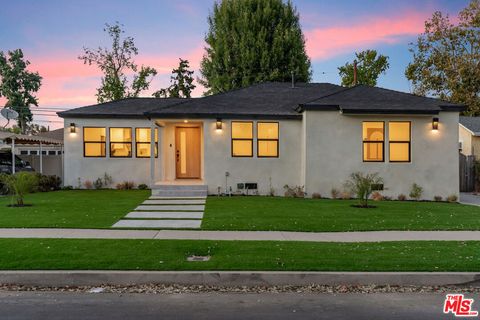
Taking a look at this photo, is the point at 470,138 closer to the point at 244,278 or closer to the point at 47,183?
the point at 244,278

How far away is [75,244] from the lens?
24.4 feet

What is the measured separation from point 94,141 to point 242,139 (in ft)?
23.0

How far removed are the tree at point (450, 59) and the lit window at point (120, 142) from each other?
25.7m

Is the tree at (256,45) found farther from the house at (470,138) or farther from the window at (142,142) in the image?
the window at (142,142)

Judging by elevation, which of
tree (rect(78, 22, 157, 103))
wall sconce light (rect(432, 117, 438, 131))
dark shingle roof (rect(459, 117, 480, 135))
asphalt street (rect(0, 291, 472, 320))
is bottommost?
asphalt street (rect(0, 291, 472, 320))

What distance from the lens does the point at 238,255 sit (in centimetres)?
678

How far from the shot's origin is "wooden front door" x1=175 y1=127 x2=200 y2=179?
61.8 feet

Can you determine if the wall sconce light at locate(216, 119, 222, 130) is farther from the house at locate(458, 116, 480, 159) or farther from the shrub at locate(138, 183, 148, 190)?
the house at locate(458, 116, 480, 159)

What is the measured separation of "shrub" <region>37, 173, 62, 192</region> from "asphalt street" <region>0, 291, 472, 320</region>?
13.1m

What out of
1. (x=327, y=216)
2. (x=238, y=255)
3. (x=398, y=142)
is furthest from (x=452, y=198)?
(x=238, y=255)

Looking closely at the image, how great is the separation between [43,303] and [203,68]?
1289 inches

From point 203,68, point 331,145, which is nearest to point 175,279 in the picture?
point 331,145

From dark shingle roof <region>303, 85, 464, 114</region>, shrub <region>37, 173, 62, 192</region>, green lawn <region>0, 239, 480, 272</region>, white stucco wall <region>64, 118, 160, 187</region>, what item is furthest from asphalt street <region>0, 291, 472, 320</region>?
white stucco wall <region>64, 118, 160, 187</region>

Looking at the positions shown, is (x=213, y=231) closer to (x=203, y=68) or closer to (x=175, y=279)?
(x=175, y=279)
